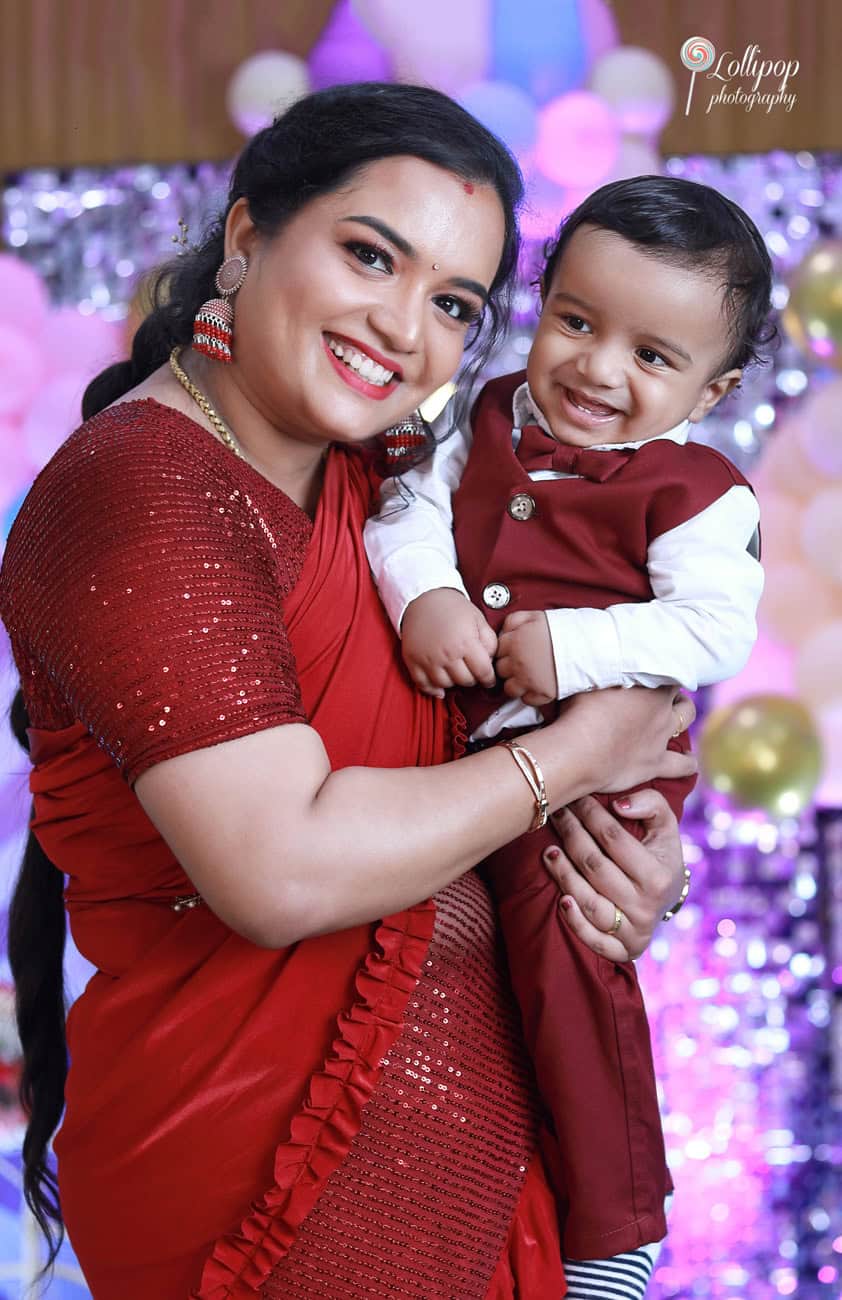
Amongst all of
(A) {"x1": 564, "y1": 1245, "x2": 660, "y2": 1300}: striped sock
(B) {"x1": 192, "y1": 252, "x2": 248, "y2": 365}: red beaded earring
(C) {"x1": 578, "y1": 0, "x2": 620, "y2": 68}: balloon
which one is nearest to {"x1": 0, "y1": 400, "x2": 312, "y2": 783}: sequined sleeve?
(B) {"x1": 192, "y1": 252, "x2": 248, "y2": 365}: red beaded earring

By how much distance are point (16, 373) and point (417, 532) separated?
1.96 m

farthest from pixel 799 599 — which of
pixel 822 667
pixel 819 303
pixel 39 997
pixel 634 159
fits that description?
pixel 39 997

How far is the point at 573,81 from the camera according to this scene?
2.97 m

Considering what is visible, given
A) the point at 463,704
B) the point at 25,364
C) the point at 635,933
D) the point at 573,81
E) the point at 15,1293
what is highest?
the point at 573,81

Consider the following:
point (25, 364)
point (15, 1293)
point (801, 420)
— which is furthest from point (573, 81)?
point (15, 1293)

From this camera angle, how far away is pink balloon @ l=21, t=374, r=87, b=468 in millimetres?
2924

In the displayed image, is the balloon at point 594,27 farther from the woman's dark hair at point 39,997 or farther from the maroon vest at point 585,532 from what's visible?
the woman's dark hair at point 39,997

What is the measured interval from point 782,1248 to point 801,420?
6.41 ft

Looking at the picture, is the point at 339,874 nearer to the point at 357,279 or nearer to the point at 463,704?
the point at 463,704

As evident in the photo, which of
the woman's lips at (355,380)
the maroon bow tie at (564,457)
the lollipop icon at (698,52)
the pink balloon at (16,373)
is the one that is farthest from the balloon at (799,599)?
the woman's lips at (355,380)

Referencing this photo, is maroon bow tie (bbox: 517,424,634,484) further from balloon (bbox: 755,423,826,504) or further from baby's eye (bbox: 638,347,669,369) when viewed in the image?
balloon (bbox: 755,423,826,504)

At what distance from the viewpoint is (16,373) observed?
303 centimetres

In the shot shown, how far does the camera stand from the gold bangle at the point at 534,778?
119 cm

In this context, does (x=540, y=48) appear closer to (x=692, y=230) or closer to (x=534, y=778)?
(x=692, y=230)
